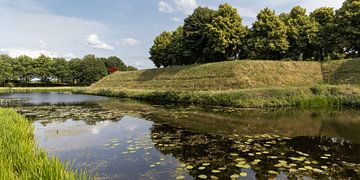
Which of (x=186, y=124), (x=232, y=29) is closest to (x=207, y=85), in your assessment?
(x=232, y=29)

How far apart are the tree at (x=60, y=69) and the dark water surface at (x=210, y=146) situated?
7121cm

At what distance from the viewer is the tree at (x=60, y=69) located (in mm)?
81750

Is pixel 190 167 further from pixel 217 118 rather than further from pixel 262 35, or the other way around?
pixel 262 35

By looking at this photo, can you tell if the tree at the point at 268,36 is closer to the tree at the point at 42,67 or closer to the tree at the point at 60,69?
the tree at the point at 60,69

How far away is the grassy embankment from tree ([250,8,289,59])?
3.26 meters

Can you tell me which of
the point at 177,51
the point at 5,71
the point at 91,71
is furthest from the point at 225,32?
the point at 5,71

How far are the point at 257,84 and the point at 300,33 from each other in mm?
14726

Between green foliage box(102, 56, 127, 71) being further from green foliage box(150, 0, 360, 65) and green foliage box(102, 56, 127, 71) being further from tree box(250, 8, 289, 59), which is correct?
tree box(250, 8, 289, 59)

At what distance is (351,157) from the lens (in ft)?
26.9

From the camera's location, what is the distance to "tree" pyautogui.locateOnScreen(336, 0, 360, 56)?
3575 centimetres

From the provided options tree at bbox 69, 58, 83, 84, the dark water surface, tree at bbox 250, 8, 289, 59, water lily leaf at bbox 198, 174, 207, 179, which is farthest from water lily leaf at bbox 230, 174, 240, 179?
tree at bbox 69, 58, 83, 84

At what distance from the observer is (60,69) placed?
82.4 meters

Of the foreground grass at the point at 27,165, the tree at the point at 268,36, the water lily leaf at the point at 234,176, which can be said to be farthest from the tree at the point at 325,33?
the foreground grass at the point at 27,165

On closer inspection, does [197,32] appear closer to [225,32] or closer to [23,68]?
[225,32]
